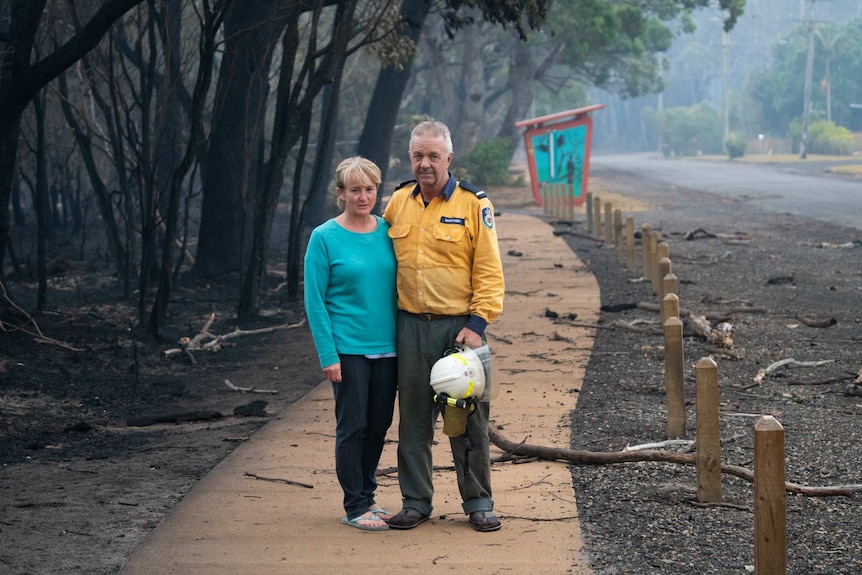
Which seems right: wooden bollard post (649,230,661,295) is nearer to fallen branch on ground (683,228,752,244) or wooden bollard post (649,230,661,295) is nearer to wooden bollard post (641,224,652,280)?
wooden bollard post (641,224,652,280)

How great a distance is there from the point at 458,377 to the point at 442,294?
1.45ft

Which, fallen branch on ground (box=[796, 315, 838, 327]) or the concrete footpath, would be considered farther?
fallen branch on ground (box=[796, 315, 838, 327])

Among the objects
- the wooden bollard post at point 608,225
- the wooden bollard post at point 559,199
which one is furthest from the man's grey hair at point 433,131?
the wooden bollard post at point 559,199

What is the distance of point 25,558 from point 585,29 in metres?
38.8

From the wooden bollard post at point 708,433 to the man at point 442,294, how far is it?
115 cm

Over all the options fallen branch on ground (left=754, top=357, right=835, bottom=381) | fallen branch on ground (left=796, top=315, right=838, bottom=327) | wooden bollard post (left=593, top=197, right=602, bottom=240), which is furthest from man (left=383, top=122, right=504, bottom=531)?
wooden bollard post (left=593, top=197, right=602, bottom=240)

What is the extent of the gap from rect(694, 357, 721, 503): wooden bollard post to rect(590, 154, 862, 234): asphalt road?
20.8m

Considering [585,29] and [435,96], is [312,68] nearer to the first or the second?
[585,29]

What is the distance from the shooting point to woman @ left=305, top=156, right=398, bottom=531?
5.84 meters

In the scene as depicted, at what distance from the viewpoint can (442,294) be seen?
586 centimetres

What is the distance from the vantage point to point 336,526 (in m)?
6.13

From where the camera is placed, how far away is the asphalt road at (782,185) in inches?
1211

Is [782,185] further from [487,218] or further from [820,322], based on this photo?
[487,218]

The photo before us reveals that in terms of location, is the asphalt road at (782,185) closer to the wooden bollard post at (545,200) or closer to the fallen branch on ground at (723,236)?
the fallen branch on ground at (723,236)
